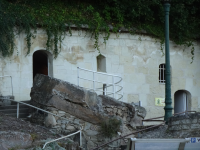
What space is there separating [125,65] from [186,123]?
7.55 m

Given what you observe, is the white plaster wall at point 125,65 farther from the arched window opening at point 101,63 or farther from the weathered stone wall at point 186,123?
the weathered stone wall at point 186,123

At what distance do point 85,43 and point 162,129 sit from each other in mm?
6542

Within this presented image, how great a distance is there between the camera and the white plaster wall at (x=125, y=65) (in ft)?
51.2

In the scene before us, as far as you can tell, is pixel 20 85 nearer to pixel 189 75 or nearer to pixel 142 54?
pixel 142 54

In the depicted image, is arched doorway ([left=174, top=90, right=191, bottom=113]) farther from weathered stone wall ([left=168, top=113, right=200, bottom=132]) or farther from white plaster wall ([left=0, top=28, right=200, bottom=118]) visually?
weathered stone wall ([left=168, top=113, right=200, bottom=132])

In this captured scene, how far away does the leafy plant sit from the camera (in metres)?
11.8

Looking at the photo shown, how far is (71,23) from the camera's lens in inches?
648

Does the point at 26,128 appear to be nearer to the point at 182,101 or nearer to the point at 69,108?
the point at 69,108

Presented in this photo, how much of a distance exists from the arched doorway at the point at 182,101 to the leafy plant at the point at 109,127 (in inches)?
315

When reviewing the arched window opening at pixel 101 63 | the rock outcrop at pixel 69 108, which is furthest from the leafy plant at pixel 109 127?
the arched window opening at pixel 101 63

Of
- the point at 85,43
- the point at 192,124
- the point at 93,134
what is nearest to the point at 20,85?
the point at 85,43

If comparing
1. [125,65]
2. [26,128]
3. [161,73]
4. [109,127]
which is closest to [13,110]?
[26,128]

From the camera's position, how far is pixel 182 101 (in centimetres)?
1927

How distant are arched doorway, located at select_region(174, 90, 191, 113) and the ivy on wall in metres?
2.01
